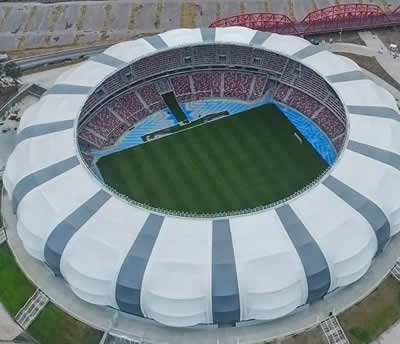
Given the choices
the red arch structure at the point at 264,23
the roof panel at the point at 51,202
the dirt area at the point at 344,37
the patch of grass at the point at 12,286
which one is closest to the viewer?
the roof panel at the point at 51,202

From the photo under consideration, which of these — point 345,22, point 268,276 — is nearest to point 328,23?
point 345,22

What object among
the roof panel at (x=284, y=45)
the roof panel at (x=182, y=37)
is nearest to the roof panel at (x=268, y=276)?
the roof panel at (x=284, y=45)

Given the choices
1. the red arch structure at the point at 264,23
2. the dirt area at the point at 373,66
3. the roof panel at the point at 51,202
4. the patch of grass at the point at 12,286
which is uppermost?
the red arch structure at the point at 264,23

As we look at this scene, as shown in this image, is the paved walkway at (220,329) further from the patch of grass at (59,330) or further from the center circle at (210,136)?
the center circle at (210,136)

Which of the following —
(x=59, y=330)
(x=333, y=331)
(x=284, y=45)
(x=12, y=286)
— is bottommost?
(x=333, y=331)

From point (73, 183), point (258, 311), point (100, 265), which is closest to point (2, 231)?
point (73, 183)

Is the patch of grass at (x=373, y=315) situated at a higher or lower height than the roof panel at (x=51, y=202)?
lower

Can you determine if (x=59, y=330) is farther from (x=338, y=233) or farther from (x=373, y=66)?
(x=373, y=66)
